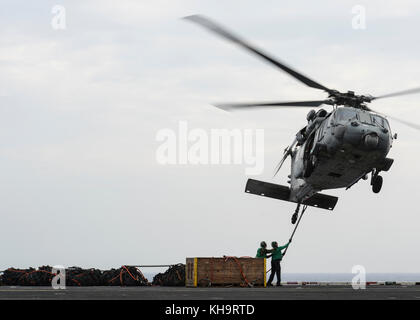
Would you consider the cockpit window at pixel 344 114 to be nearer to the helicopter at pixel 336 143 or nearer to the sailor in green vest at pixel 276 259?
the helicopter at pixel 336 143

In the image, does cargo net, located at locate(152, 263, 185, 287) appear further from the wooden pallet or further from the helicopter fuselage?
the helicopter fuselage

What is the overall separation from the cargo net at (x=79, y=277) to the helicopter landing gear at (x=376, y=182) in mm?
13665

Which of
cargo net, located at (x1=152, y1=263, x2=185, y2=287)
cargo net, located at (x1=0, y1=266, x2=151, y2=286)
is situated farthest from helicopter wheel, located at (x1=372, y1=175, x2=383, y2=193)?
cargo net, located at (x1=0, y1=266, x2=151, y2=286)

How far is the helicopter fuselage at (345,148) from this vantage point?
32.4m

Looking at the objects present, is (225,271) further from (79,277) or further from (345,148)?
(345,148)

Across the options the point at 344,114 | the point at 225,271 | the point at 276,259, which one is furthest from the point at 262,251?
the point at 344,114

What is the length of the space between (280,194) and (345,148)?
1063 cm

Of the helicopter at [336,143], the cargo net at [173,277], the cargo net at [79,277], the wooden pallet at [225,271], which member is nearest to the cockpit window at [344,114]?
the helicopter at [336,143]

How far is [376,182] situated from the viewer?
119 ft

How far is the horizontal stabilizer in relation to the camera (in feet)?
139

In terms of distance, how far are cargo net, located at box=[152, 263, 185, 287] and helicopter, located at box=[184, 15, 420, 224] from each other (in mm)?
8223
